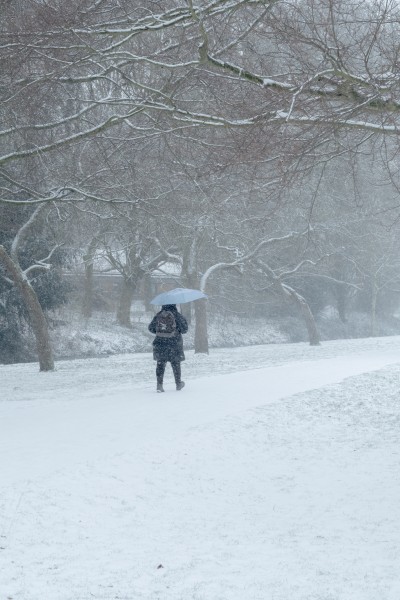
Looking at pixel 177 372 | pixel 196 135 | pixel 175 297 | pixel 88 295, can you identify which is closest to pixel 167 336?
pixel 177 372

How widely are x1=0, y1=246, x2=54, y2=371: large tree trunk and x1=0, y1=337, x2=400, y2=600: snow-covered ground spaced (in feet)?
33.1

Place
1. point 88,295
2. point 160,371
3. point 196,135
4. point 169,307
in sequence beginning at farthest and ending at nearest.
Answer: point 88,295, point 169,307, point 160,371, point 196,135

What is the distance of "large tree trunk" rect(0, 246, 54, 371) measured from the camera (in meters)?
27.9

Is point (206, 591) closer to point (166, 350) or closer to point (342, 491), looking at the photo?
point (342, 491)

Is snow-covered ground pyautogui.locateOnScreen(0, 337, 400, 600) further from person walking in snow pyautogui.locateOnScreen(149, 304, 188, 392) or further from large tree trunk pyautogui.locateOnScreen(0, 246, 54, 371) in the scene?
large tree trunk pyautogui.locateOnScreen(0, 246, 54, 371)

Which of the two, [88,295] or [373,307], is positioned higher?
[88,295]

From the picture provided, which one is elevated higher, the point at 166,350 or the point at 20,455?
the point at 166,350

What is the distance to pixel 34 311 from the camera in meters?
28.4

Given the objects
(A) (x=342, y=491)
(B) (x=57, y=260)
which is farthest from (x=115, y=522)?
(B) (x=57, y=260)

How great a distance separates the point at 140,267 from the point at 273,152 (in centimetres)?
3247

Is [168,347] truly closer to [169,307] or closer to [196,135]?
[169,307]

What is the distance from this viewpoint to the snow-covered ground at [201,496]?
712cm

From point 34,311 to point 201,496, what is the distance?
19.0 m

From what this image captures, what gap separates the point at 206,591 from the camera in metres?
6.83
